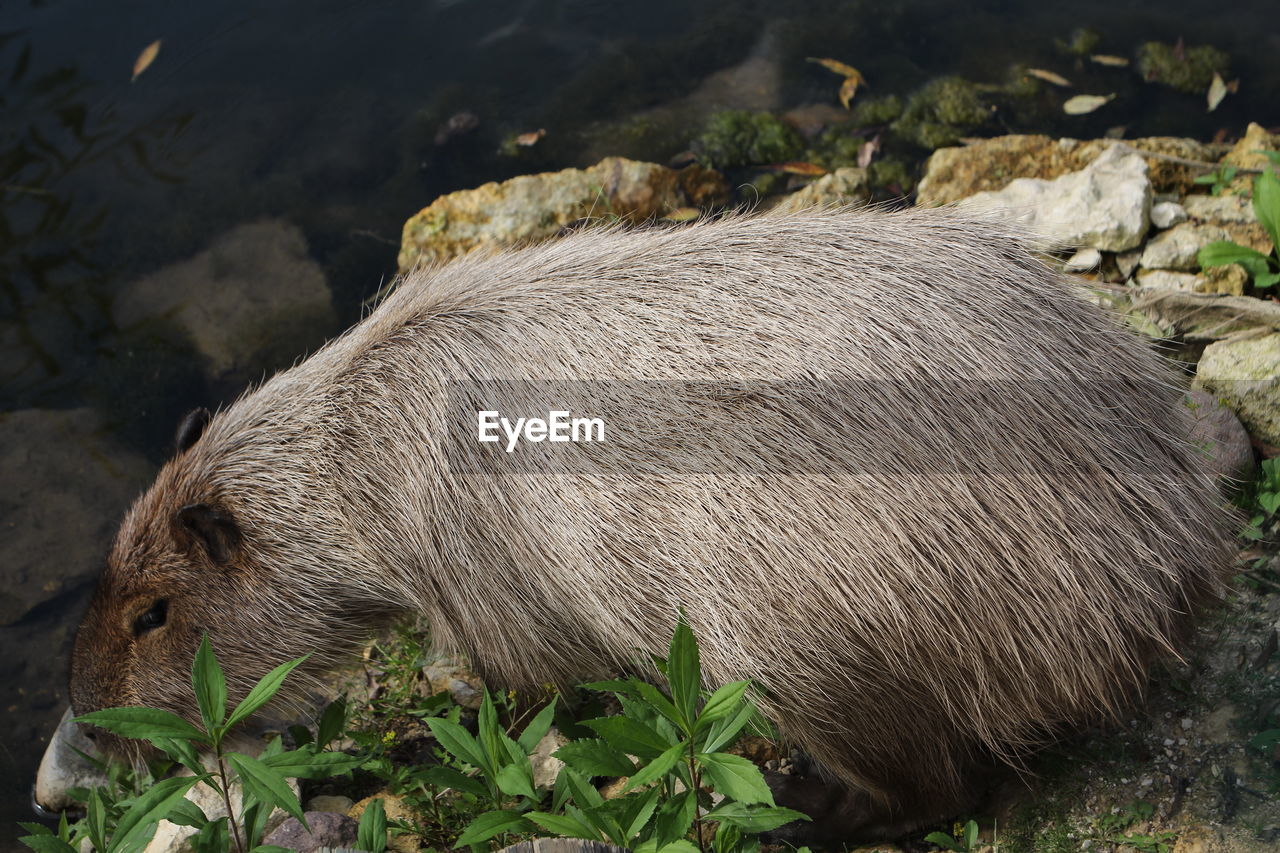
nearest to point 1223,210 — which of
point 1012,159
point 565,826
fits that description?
point 1012,159

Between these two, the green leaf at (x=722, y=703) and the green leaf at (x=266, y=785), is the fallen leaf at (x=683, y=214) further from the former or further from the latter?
the green leaf at (x=266, y=785)

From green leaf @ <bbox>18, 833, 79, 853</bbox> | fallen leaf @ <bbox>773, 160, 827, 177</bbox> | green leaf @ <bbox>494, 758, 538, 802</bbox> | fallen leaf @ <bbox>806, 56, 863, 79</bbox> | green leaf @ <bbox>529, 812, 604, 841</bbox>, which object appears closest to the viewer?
green leaf @ <bbox>529, 812, 604, 841</bbox>

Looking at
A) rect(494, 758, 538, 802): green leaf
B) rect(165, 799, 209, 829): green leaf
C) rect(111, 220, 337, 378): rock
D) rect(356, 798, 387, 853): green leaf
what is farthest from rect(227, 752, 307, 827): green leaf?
rect(111, 220, 337, 378): rock

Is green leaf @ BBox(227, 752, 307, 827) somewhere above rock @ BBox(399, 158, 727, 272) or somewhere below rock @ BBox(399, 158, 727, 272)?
above

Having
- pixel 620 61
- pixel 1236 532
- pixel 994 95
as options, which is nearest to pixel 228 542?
pixel 1236 532

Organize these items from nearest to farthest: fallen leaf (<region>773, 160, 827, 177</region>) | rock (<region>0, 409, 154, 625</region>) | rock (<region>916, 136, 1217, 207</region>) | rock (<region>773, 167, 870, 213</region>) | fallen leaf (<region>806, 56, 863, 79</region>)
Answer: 1. rock (<region>0, 409, 154, 625</region>)
2. rock (<region>916, 136, 1217, 207</region>)
3. rock (<region>773, 167, 870, 213</region>)
4. fallen leaf (<region>773, 160, 827, 177</region>)
5. fallen leaf (<region>806, 56, 863, 79</region>)

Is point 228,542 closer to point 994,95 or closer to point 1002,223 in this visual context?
point 1002,223

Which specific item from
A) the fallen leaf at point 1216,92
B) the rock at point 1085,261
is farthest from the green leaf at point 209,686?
the fallen leaf at point 1216,92

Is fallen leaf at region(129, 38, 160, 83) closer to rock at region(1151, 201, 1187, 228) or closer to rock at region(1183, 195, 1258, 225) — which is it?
rock at region(1151, 201, 1187, 228)
